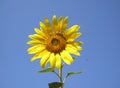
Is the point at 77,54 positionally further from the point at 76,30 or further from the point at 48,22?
the point at 48,22

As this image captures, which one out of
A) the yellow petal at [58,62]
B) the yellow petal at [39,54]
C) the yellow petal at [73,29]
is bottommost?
the yellow petal at [58,62]

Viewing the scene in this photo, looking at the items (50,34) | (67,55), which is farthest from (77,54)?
(50,34)

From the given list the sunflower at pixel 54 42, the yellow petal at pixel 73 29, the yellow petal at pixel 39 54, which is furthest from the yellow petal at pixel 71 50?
the yellow petal at pixel 39 54

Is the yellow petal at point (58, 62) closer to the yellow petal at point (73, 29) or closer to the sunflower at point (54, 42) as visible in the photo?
the sunflower at point (54, 42)

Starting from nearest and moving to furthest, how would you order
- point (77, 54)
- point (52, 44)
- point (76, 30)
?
1. point (77, 54)
2. point (76, 30)
3. point (52, 44)

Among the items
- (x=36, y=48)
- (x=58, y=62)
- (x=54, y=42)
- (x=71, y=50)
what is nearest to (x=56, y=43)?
(x=54, y=42)

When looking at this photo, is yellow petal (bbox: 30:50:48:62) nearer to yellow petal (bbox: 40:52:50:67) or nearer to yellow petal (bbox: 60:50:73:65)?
yellow petal (bbox: 40:52:50:67)

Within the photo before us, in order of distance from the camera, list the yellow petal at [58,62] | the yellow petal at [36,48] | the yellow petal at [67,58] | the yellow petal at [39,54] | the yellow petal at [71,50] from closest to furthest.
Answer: the yellow petal at [58,62] → the yellow petal at [67,58] → the yellow petal at [71,50] → the yellow petal at [39,54] → the yellow petal at [36,48]

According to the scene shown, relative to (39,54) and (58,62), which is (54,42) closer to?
(39,54)
